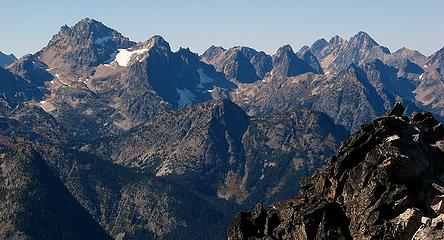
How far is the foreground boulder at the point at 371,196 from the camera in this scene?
88062 millimetres

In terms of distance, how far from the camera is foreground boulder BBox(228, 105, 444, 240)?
88062 millimetres

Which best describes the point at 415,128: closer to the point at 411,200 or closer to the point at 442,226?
the point at 411,200

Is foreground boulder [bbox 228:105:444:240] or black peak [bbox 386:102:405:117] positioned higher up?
black peak [bbox 386:102:405:117]

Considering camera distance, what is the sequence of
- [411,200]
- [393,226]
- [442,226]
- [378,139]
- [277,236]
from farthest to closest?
[378,139]
[277,236]
[411,200]
[393,226]
[442,226]

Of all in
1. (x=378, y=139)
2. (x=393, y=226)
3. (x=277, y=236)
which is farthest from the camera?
(x=378, y=139)

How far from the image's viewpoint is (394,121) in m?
110

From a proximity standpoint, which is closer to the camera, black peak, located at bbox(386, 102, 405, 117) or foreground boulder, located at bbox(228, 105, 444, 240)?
foreground boulder, located at bbox(228, 105, 444, 240)

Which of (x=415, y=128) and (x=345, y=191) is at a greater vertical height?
(x=415, y=128)

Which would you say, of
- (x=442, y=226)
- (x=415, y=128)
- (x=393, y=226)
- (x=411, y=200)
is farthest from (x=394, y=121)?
(x=442, y=226)

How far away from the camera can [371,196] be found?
3701 inches

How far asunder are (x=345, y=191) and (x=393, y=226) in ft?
52.6

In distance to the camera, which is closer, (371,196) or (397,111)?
(371,196)

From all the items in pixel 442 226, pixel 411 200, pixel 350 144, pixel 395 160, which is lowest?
pixel 442 226

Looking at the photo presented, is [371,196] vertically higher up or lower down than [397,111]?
lower down
